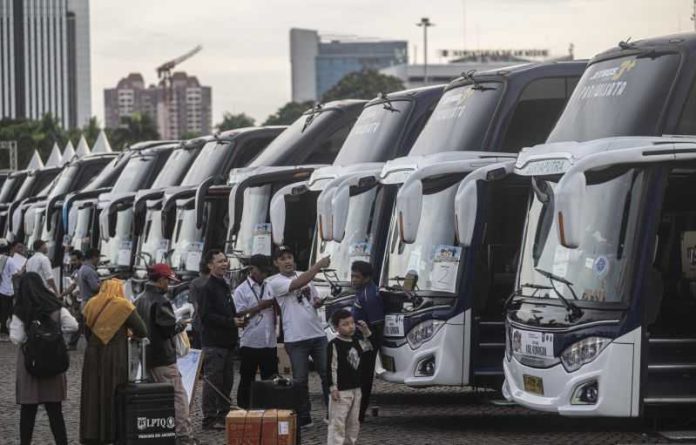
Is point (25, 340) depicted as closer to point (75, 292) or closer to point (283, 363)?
point (283, 363)

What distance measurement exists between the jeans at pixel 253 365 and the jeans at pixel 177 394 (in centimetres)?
147

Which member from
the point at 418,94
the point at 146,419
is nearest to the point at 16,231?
the point at 418,94

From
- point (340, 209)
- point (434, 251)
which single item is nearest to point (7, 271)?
point (340, 209)

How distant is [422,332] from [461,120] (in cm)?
250

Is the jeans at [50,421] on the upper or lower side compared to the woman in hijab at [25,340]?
lower

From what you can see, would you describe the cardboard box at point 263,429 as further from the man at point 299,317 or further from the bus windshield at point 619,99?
the bus windshield at point 619,99

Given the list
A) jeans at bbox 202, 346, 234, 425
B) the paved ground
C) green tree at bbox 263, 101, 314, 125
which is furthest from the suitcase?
green tree at bbox 263, 101, 314, 125

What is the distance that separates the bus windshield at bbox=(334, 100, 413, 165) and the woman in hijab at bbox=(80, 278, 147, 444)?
7.01 metres

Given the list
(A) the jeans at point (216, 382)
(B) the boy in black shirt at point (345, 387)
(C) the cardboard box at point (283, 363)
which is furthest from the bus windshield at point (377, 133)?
(B) the boy in black shirt at point (345, 387)

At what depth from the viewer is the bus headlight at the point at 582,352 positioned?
551 inches

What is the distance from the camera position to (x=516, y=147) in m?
18.3

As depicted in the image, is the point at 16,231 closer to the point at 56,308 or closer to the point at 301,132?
the point at 301,132

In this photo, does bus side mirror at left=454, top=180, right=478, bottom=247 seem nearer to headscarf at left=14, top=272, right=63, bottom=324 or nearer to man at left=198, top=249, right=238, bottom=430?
man at left=198, top=249, right=238, bottom=430

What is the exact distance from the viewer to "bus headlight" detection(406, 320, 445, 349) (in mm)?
16938
